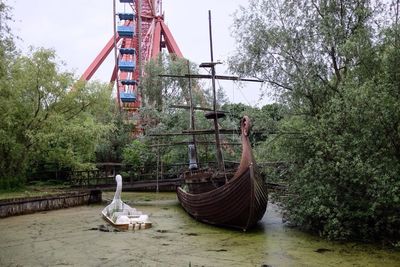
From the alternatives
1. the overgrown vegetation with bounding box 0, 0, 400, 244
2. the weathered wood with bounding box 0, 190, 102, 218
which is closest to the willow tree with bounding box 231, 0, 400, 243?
the overgrown vegetation with bounding box 0, 0, 400, 244

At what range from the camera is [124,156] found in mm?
28781

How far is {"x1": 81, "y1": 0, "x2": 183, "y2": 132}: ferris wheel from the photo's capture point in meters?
37.5

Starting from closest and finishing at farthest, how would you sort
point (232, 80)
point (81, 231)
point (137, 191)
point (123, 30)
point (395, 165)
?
point (395, 165)
point (81, 231)
point (232, 80)
point (137, 191)
point (123, 30)

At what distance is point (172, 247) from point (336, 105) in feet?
18.1

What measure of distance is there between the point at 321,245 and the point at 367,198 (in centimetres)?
169

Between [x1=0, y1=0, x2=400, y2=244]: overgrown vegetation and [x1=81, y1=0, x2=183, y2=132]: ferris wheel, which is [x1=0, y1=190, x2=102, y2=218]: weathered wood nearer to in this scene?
[x1=0, y1=0, x2=400, y2=244]: overgrown vegetation

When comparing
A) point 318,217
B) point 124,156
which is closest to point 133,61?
point 124,156

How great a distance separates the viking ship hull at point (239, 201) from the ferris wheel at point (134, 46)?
77.7ft

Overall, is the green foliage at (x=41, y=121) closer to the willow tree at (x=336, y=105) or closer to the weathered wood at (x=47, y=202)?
the weathered wood at (x=47, y=202)

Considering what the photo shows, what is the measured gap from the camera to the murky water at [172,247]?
8961 millimetres

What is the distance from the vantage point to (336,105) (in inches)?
425

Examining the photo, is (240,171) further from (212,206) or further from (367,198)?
(367,198)

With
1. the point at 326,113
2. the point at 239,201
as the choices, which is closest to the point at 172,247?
the point at 239,201

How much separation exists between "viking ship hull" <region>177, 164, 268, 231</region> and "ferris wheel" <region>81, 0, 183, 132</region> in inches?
932
